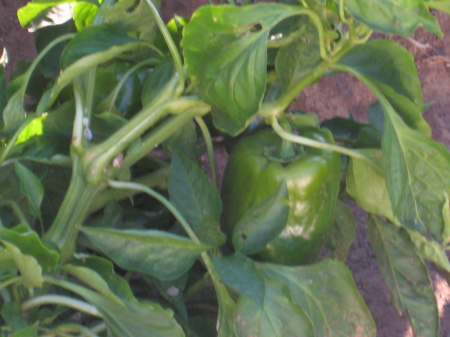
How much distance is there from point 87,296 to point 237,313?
166 mm

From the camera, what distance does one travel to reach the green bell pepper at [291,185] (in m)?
0.68

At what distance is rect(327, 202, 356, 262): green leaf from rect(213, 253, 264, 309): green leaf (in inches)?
10.3

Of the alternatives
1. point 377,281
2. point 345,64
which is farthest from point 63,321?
point 377,281

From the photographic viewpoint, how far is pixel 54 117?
26.2 inches

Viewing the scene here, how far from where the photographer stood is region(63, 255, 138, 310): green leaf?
0.53 m

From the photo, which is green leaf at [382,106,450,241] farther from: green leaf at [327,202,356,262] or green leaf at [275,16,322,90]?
green leaf at [327,202,356,262]

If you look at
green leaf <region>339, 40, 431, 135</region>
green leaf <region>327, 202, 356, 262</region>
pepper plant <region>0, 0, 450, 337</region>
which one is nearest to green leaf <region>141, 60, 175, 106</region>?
pepper plant <region>0, 0, 450, 337</region>

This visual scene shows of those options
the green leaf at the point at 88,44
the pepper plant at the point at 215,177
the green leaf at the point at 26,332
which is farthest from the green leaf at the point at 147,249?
the green leaf at the point at 88,44

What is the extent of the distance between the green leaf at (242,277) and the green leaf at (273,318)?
4cm

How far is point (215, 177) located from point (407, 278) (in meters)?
0.30

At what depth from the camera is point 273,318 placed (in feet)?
1.89

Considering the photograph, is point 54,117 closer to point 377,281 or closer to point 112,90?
point 112,90

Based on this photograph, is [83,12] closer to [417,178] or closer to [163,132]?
[163,132]

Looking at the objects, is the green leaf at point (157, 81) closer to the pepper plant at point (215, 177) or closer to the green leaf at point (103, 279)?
the pepper plant at point (215, 177)
